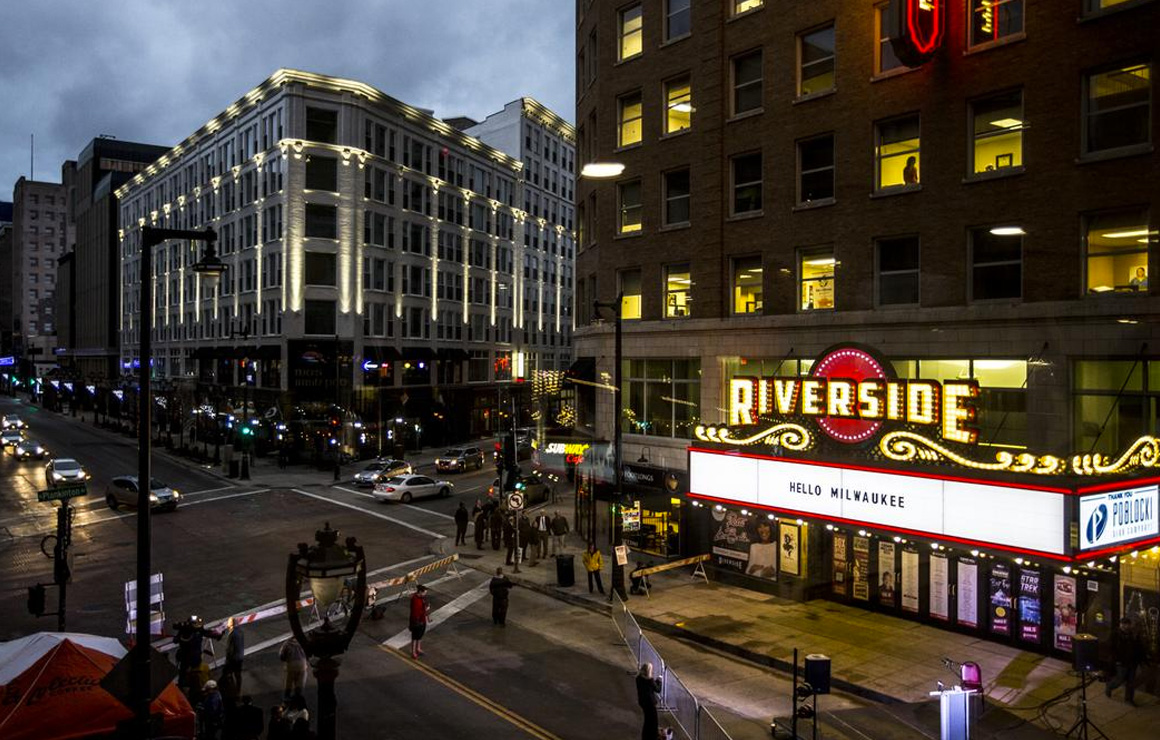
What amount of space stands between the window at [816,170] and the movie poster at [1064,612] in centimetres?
1232

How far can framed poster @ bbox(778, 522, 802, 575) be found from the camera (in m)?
24.5

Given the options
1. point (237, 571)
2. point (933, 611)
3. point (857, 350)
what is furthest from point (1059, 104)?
point (237, 571)

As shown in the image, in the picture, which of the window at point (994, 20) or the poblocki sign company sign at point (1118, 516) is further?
the window at point (994, 20)

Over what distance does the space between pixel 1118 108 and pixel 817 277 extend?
8.77 m

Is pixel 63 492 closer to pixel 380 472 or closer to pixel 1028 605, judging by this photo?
pixel 1028 605

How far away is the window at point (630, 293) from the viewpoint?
31641 mm

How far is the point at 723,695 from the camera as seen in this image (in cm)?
1681

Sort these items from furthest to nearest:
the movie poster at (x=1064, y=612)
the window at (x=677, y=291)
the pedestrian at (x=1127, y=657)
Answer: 1. the window at (x=677, y=291)
2. the movie poster at (x=1064, y=612)
3. the pedestrian at (x=1127, y=657)

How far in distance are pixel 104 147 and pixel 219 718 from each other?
12089 cm

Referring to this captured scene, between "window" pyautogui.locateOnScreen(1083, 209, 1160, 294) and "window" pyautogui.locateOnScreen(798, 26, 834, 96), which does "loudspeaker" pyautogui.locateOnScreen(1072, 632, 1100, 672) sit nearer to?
"window" pyautogui.locateOnScreen(1083, 209, 1160, 294)

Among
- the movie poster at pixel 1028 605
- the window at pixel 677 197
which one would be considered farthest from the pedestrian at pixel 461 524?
the movie poster at pixel 1028 605

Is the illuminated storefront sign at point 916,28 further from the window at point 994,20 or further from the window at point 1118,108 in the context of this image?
the window at point 1118,108

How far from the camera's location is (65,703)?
1161 cm

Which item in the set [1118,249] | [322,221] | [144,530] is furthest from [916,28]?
[322,221]
